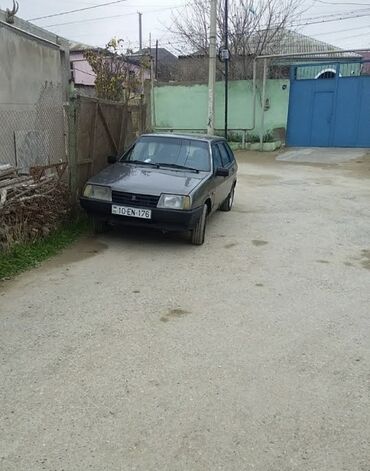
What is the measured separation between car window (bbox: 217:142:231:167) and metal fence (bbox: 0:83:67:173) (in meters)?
3.28

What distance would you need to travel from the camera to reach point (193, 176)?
6.51m

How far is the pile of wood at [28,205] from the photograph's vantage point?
5.50 metres

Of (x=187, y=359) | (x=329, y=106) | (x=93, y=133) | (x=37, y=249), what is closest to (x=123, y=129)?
(x=93, y=133)

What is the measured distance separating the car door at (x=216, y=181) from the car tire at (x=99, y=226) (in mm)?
1612

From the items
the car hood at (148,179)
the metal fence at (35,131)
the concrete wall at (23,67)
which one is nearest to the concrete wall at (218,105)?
the metal fence at (35,131)

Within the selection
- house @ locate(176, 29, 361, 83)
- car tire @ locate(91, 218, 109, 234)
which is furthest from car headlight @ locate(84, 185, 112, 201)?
house @ locate(176, 29, 361, 83)

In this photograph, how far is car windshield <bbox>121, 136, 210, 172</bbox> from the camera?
22.6 feet

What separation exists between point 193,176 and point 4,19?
14.4 ft

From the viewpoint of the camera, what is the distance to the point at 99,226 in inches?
261

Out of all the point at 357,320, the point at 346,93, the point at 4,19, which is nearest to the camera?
the point at 357,320

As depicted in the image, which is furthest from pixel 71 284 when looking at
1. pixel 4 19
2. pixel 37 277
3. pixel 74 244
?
pixel 4 19

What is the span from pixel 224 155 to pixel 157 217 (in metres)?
2.79

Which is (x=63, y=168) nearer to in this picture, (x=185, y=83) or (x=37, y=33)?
(x=37, y=33)

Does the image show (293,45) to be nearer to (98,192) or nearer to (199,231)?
(199,231)
